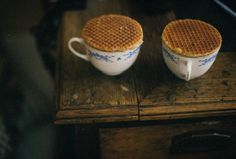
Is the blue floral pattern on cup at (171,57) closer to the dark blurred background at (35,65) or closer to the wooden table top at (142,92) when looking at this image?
the wooden table top at (142,92)

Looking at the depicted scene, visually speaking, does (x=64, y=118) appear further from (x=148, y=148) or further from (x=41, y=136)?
(x=41, y=136)

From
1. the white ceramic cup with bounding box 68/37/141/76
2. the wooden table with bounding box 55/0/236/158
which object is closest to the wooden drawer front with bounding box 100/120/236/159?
the wooden table with bounding box 55/0/236/158

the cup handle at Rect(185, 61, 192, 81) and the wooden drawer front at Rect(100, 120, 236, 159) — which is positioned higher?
the cup handle at Rect(185, 61, 192, 81)

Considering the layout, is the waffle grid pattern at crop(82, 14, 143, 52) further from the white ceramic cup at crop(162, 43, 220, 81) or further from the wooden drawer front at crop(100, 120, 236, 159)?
the wooden drawer front at crop(100, 120, 236, 159)

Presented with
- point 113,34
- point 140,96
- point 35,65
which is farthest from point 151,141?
point 35,65

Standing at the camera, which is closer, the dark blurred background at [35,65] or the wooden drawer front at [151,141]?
the wooden drawer front at [151,141]

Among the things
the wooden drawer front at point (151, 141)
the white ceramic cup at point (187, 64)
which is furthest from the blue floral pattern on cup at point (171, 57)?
the wooden drawer front at point (151, 141)

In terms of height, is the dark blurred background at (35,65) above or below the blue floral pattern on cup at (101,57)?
below

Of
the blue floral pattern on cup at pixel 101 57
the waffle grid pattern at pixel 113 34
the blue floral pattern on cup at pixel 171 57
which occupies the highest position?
the waffle grid pattern at pixel 113 34
